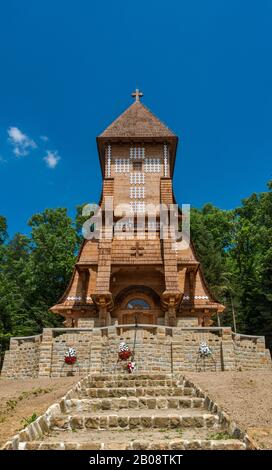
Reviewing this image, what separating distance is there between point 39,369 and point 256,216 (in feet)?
118

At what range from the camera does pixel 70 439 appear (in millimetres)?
7777

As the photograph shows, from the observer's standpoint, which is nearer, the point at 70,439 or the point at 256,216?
the point at 70,439

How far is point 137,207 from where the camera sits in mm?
27422

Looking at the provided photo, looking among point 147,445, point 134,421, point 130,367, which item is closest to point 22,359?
point 130,367

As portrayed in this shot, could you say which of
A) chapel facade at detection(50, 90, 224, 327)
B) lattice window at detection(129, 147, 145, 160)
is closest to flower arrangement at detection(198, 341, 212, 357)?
chapel facade at detection(50, 90, 224, 327)

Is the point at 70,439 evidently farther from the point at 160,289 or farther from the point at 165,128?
the point at 165,128

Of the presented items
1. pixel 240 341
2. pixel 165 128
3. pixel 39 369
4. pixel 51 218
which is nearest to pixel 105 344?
pixel 39 369

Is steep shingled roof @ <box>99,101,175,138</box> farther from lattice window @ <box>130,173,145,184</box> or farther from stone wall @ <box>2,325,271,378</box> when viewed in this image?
stone wall @ <box>2,325,271,378</box>

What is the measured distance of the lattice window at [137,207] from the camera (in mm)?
27250

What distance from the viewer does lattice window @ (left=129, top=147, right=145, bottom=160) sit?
29.0 metres

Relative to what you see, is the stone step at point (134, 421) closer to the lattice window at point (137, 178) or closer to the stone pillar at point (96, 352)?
the stone pillar at point (96, 352)

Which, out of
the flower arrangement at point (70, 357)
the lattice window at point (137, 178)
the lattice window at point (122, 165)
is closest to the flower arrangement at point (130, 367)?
the flower arrangement at point (70, 357)

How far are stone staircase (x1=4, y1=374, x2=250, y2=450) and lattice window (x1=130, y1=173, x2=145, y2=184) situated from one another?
1793 cm
